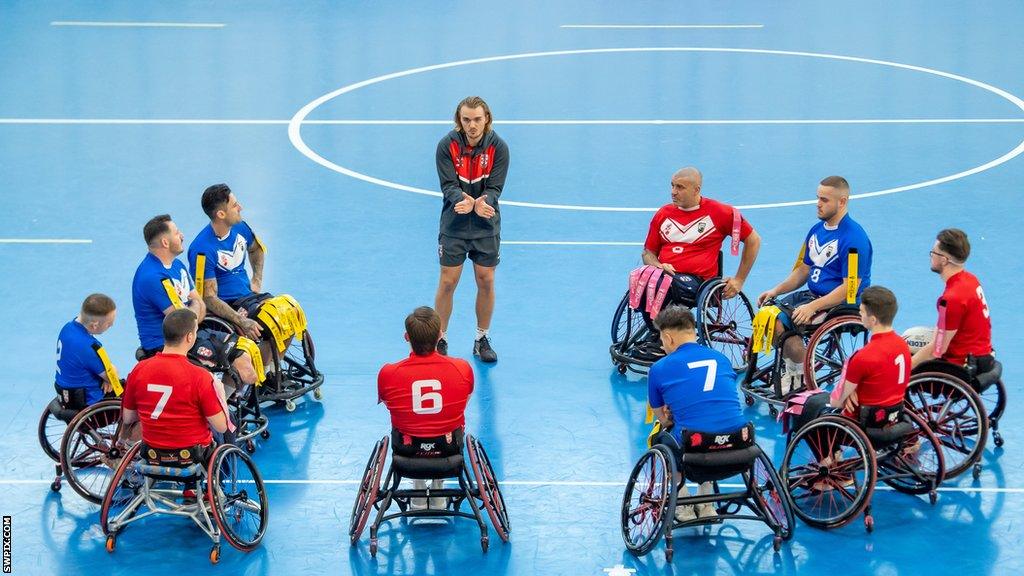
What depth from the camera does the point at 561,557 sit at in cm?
730

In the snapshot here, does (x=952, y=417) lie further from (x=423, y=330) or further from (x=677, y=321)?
(x=423, y=330)

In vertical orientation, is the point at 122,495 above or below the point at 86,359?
below

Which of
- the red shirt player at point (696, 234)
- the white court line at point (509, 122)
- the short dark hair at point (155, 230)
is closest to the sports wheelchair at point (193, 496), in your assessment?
the short dark hair at point (155, 230)

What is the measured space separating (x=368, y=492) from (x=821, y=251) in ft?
12.3

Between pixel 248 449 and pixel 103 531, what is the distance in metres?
1.50

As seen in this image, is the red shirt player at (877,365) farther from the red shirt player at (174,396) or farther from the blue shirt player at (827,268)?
the red shirt player at (174,396)

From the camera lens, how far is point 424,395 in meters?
7.18

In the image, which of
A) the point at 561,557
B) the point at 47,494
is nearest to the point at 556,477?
the point at 561,557

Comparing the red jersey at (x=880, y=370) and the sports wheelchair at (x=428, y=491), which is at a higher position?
the red jersey at (x=880, y=370)

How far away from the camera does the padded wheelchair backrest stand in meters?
7.14

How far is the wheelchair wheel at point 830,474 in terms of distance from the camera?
730 centimetres

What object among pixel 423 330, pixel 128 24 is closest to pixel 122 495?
pixel 423 330

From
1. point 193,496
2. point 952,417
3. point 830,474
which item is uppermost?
point 952,417

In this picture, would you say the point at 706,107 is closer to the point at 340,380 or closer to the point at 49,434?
the point at 340,380
